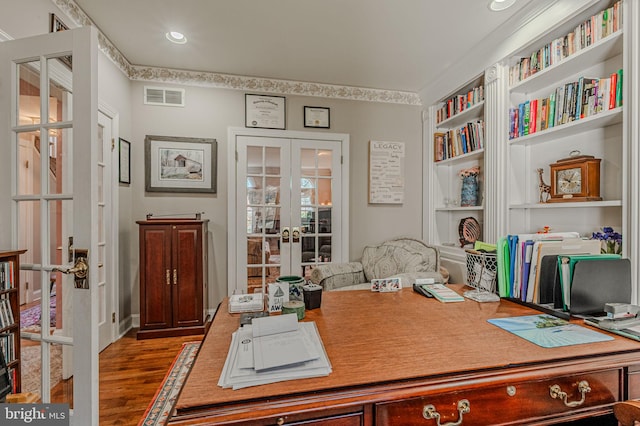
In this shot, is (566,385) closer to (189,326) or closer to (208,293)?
(189,326)

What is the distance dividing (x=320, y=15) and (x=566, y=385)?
8.44 ft

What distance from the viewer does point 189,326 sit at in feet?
9.57

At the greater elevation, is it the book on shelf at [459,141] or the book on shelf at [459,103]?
the book on shelf at [459,103]

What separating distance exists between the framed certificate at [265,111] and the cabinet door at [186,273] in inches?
52.6

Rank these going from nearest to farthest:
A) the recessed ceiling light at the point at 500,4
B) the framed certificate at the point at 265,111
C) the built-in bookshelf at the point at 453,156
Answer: the recessed ceiling light at the point at 500,4
the built-in bookshelf at the point at 453,156
the framed certificate at the point at 265,111

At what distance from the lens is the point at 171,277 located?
2.87 metres

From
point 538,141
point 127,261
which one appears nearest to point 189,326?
point 127,261

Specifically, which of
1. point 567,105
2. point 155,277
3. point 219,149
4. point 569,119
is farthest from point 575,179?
point 155,277

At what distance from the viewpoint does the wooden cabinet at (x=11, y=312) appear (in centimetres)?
130

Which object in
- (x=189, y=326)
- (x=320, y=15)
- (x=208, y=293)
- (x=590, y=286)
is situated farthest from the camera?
(x=208, y=293)

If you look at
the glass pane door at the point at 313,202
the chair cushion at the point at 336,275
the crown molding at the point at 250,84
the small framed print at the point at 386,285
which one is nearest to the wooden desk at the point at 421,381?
the small framed print at the point at 386,285

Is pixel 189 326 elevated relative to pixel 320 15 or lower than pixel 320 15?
lower

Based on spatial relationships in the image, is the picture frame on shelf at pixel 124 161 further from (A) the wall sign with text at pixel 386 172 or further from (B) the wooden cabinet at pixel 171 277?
(A) the wall sign with text at pixel 386 172

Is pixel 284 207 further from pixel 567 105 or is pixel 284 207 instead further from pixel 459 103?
pixel 567 105
